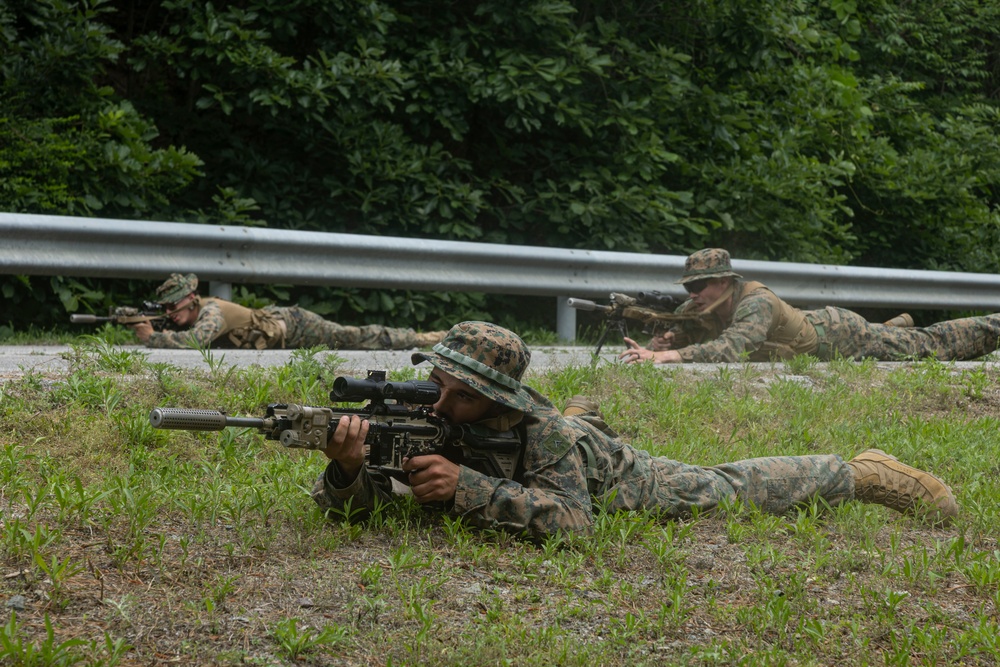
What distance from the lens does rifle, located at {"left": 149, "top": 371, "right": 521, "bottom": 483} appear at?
13.4ft

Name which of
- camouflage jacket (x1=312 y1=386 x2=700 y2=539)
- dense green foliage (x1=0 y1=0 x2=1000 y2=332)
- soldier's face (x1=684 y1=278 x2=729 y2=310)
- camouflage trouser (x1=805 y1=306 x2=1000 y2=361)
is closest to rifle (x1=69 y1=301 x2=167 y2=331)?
dense green foliage (x1=0 y1=0 x2=1000 y2=332)

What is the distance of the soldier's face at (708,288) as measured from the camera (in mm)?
9328

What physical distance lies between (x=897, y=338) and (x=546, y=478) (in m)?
6.03

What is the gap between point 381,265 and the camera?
927cm

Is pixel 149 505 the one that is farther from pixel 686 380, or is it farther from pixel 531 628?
pixel 686 380

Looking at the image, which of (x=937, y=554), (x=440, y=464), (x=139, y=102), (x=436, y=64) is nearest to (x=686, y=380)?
(x=937, y=554)

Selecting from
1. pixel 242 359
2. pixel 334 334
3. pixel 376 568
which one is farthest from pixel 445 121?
pixel 376 568

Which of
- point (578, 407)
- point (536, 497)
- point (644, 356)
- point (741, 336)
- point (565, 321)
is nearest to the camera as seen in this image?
point (536, 497)

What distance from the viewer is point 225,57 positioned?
11.4 meters

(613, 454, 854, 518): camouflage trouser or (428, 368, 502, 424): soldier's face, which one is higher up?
(428, 368, 502, 424): soldier's face

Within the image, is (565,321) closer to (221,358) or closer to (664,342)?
(664,342)

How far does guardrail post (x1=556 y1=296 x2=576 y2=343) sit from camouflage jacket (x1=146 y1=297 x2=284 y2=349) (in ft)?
7.54

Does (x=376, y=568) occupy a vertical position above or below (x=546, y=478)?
below

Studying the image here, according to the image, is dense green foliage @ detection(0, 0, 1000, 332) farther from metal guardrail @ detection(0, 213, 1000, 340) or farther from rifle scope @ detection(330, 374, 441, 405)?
rifle scope @ detection(330, 374, 441, 405)
